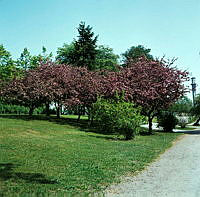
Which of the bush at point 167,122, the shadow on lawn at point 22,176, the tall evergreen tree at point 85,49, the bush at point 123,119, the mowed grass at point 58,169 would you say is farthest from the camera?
the tall evergreen tree at point 85,49

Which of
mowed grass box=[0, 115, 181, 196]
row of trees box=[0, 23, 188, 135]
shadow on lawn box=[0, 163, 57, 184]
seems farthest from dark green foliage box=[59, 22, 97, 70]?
shadow on lawn box=[0, 163, 57, 184]

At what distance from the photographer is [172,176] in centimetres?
748

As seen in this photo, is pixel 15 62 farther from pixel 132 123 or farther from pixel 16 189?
pixel 16 189

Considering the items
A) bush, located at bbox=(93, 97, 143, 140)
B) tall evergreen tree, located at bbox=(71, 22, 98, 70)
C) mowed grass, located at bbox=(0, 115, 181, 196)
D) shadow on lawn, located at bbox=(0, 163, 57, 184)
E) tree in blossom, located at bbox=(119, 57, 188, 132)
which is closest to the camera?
mowed grass, located at bbox=(0, 115, 181, 196)

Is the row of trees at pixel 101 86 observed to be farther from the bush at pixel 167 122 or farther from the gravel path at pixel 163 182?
the gravel path at pixel 163 182

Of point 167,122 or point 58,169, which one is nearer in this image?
point 58,169

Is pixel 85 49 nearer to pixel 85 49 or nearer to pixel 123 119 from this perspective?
pixel 85 49

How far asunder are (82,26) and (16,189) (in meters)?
40.1

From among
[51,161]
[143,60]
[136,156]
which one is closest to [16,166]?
[51,161]

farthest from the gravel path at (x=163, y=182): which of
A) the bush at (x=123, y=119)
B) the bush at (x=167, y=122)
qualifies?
the bush at (x=167, y=122)

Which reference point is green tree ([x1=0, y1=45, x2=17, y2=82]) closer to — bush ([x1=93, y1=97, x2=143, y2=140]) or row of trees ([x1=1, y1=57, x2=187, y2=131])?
row of trees ([x1=1, y1=57, x2=187, y2=131])

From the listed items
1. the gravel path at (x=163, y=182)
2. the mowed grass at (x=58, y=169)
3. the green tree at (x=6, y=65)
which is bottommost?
the gravel path at (x=163, y=182)

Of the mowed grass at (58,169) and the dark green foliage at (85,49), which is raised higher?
the dark green foliage at (85,49)

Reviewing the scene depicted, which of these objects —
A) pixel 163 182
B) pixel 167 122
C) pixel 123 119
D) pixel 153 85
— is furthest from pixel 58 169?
pixel 167 122
